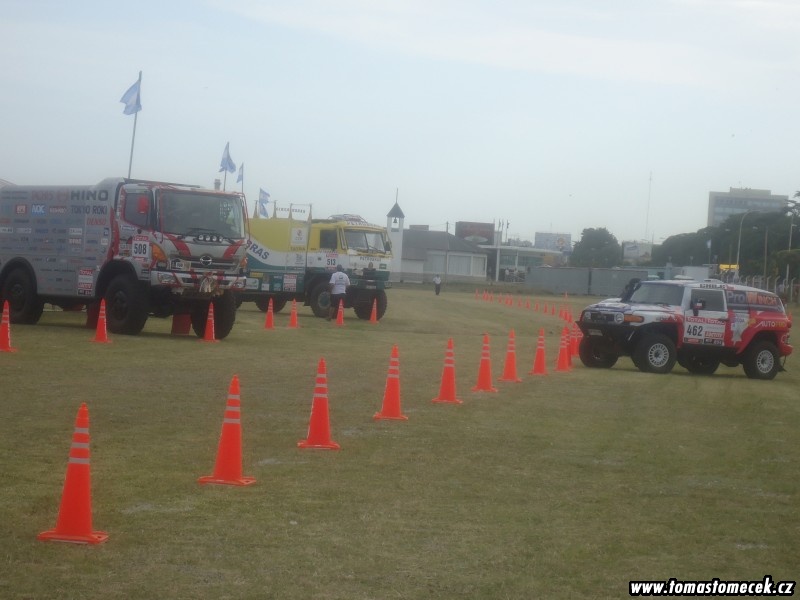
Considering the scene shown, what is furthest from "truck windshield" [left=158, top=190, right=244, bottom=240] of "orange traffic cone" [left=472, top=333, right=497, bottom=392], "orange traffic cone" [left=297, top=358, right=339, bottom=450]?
"orange traffic cone" [left=297, top=358, right=339, bottom=450]

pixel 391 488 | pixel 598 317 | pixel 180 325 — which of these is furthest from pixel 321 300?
pixel 391 488

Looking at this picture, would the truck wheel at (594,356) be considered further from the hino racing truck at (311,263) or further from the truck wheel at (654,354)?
the hino racing truck at (311,263)

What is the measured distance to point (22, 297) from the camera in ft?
84.7

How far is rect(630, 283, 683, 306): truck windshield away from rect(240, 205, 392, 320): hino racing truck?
14.8 m

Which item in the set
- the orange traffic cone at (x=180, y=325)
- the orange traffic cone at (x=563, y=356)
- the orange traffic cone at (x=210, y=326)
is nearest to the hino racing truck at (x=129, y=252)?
the orange traffic cone at (x=210, y=326)

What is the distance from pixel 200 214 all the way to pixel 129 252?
163 centimetres

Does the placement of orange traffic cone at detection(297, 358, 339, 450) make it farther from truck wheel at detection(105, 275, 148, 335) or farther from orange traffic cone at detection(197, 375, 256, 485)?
truck wheel at detection(105, 275, 148, 335)

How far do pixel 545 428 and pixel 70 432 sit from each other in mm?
5517

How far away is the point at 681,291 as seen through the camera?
901 inches

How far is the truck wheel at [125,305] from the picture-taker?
934 inches

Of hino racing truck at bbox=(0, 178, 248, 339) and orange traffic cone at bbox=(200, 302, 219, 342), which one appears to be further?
orange traffic cone at bbox=(200, 302, 219, 342)

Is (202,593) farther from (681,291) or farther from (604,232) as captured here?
(604,232)

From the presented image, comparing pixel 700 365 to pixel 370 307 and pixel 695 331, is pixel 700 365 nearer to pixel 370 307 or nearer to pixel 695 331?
pixel 695 331

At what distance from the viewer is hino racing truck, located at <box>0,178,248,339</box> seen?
2355 cm
